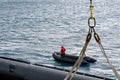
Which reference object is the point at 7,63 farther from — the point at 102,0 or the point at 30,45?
the point at 102,0

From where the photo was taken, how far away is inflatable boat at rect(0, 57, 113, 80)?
2173 cm

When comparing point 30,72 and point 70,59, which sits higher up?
point 70,59

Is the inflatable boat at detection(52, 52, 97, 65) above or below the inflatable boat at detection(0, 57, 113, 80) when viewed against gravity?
above

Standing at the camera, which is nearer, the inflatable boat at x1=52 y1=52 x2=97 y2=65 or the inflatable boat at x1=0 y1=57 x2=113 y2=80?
the inflatable boat at x1=0 y1=57 x2=113 y2=80

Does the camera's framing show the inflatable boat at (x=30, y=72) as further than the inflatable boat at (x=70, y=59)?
No

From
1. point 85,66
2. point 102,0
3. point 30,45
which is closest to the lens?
point 85,66

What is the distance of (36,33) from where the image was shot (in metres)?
69.1

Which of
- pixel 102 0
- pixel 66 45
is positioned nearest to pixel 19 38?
pixel 66 45

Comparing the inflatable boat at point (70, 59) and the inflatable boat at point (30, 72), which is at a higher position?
the inflatable boat at point (70, 59)

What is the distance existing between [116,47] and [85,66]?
1253 centimetres

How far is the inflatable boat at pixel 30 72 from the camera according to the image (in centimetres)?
2173

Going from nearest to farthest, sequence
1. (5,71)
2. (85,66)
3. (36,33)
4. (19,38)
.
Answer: (5,71), (85,66), (19,38), (36,33)

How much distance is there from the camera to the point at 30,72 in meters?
23.2

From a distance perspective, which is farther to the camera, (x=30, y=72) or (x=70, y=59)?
(x=70, y=59)
